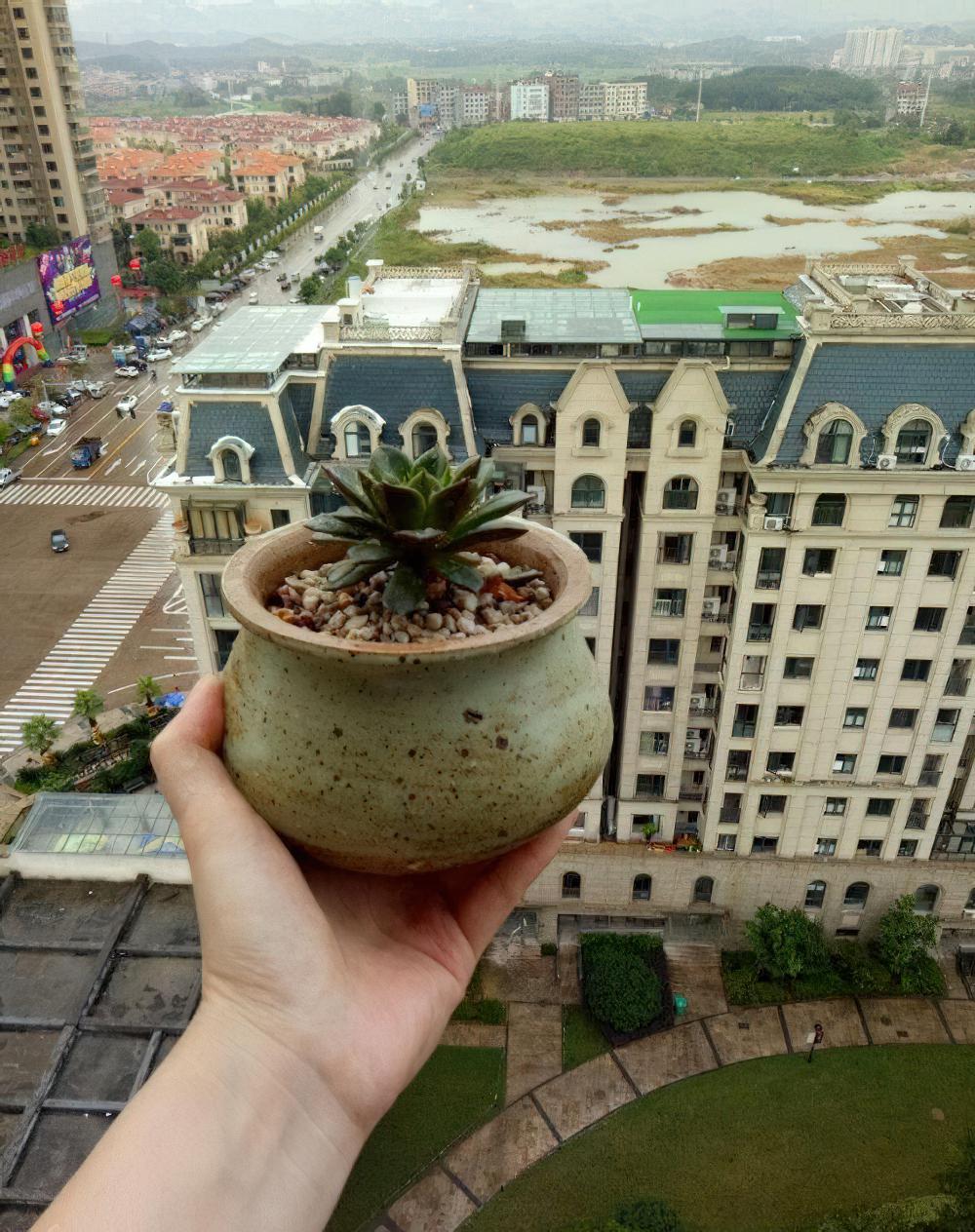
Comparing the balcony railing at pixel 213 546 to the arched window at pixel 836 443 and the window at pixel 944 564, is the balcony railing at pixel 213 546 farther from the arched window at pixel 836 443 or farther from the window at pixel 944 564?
the window at pixel 944 564

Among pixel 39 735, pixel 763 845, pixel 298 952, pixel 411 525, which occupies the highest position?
pixel 411 525

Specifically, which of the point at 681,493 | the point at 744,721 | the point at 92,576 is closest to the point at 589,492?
the point at 681,493

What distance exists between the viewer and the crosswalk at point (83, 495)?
67.8 meters

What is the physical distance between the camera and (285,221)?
135 meters

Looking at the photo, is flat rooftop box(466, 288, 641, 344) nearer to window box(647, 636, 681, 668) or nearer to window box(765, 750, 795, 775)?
window box(647, 636, 681, 668)

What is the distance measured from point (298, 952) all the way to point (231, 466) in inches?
808

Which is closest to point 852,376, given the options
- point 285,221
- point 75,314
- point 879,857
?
point 879,857

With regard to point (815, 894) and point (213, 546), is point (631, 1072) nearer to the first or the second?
point (815, 894)

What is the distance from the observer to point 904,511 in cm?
2539

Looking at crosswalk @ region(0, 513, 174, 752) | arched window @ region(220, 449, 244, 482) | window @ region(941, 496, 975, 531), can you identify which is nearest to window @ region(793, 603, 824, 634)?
window @ region(941, 496, 975, 531)

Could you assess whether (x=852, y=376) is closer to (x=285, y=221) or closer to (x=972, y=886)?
(x=972, y=886)

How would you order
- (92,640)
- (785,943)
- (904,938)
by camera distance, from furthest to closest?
(92,640) < (904,938) < (785,943)

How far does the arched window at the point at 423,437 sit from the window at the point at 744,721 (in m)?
12.3

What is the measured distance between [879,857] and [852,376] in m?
16.3
